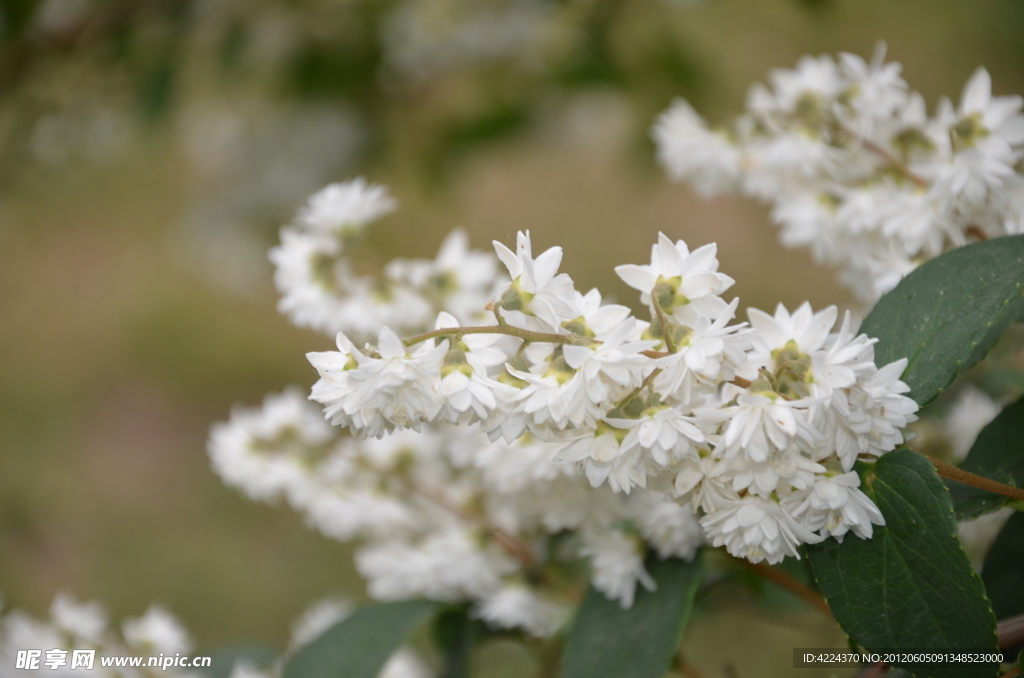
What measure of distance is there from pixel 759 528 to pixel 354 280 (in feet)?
1.46

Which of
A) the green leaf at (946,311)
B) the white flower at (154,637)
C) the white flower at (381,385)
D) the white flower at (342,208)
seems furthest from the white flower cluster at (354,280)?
the white flower at (154,637)

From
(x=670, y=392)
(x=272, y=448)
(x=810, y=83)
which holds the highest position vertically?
(x=810, y=83)

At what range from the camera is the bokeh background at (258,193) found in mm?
1643

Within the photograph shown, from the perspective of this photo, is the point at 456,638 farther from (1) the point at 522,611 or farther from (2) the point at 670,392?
(2) the point at 670,392

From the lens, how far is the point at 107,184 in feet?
11.8

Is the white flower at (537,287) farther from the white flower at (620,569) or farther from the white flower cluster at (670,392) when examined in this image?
the white flower at (620,569)

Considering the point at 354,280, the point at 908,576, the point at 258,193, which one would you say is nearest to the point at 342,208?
the point at 354,280

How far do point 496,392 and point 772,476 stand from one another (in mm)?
175

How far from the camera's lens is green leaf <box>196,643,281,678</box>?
94 cm

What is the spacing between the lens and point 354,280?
76 centimetres

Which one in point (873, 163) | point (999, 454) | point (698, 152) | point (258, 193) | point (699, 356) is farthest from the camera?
point (258, 193)

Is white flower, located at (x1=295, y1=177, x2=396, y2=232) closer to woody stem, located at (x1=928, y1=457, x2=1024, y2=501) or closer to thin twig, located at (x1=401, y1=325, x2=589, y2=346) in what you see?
thin twig, located at (x1=401, y1=325, x2=589, y2=346)

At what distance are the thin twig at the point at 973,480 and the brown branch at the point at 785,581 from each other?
0.62 ft

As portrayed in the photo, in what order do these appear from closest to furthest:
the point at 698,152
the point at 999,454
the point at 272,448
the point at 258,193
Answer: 1. the point at 999,454
2. the point at 698,152
3. the point at 272,448
4. the point at 258,193
